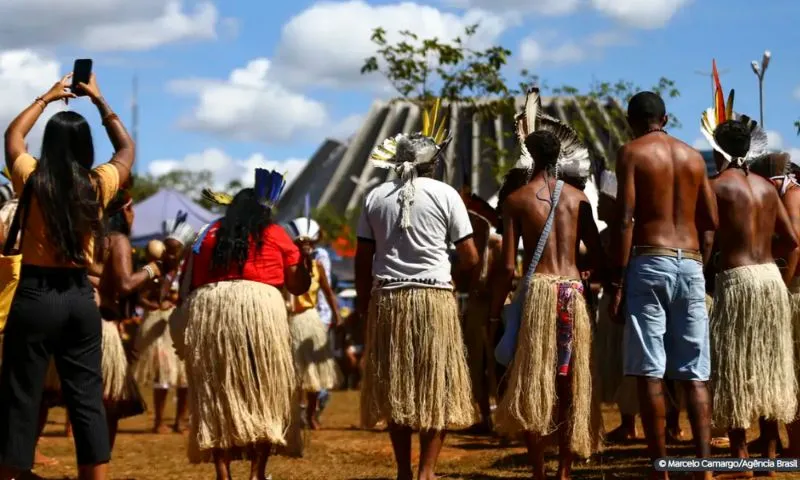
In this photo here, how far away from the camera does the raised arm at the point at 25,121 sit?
5.46 meters

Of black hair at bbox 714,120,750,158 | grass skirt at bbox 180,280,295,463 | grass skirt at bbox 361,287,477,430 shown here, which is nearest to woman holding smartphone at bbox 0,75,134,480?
grass skirt at bbox 180,280,295,463

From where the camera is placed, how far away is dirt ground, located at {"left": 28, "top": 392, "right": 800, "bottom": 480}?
8.06 meters

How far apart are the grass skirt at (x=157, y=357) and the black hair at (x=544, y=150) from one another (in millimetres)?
6221

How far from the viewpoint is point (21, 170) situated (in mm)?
5480

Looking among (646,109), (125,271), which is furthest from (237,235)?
(646,109)

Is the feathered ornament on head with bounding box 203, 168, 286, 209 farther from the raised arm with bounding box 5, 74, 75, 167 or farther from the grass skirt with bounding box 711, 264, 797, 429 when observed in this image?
the grass skirt with bounding box 711, 264, 797, 429

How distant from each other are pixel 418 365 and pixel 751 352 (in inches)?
77.8

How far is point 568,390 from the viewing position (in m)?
6.76

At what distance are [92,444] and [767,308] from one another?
398 cm

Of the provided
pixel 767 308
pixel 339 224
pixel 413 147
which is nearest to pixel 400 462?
pixel 413 147

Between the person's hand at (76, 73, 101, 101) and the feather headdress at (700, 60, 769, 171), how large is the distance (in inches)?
147

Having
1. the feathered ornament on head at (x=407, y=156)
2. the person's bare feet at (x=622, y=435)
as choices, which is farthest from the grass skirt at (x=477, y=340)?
the feathered ornament on head at (x=407, y=156)

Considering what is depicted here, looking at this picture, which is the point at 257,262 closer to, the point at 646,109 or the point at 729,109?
the point at 646,109

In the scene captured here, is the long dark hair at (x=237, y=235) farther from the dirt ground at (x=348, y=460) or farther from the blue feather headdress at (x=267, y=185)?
the dirt ground at (x=348, y=460)
